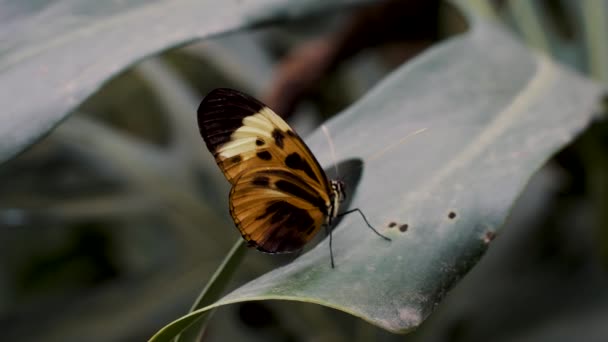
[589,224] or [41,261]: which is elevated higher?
[41,261]

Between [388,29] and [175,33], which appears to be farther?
[388,29]

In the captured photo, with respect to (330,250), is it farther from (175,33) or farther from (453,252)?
(175,33)

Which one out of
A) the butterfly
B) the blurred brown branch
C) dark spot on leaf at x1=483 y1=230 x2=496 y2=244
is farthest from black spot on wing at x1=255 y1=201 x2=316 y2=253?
the blurred brown branch

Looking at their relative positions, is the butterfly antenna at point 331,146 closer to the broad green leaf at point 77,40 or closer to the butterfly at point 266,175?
the butterfly at point 266,175

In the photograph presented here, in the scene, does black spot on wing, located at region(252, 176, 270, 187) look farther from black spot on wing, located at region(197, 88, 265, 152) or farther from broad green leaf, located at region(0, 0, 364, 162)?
broad green leaf, located at region(0, 0, 364, 162)

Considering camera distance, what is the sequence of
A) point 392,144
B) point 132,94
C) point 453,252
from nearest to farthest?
point 453,252, point 392,144, point 132,94

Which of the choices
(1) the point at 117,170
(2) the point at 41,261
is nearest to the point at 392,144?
(1) the point at 117,170

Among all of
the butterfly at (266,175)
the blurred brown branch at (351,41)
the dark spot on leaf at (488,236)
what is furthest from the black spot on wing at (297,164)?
the blurred brown branch at (351,41)

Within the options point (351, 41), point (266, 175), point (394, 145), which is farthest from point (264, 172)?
point (351, 41)

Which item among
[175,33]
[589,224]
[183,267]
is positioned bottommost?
[589,224]
